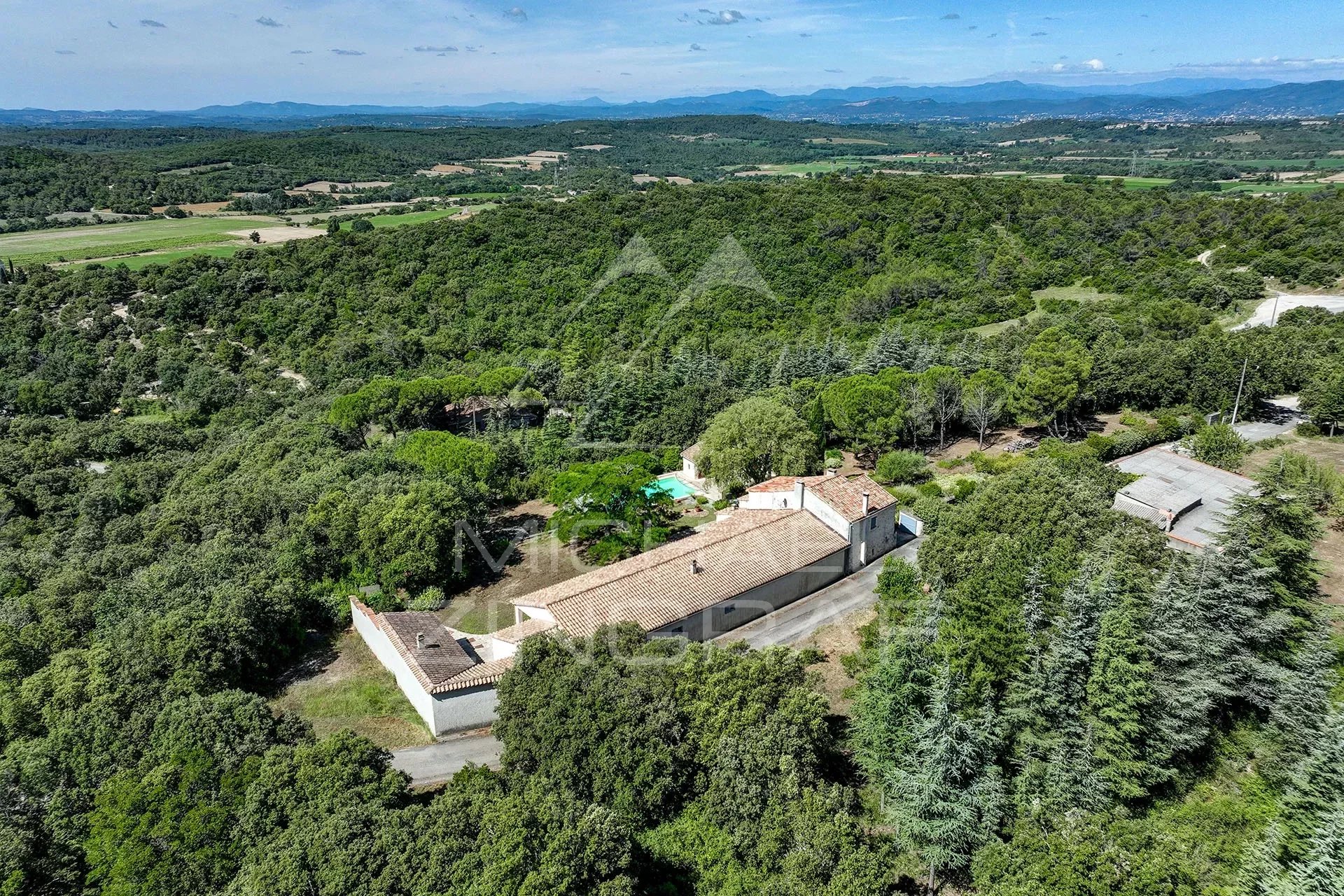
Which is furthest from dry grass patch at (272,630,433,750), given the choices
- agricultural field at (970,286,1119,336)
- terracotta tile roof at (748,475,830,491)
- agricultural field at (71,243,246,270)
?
agricultural field at (71,243,246,270)

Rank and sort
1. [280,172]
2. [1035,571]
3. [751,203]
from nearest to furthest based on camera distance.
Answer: [1035,571] → [751,203] → [280,172]

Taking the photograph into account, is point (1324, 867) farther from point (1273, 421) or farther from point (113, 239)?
point (113, 239)

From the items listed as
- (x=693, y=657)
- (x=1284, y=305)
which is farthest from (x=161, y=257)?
(x=1284, y=305)

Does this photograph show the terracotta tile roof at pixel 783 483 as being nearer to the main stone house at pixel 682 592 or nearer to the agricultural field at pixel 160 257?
the main stone house at pixel 682 592

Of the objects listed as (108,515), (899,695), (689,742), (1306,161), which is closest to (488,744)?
(689,742)

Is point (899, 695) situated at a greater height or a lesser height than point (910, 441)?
greater

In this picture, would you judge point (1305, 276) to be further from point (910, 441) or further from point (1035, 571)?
point (1035, 571)

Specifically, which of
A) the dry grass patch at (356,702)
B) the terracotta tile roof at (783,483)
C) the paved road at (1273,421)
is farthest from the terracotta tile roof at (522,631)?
the paved road at (1273,421)
